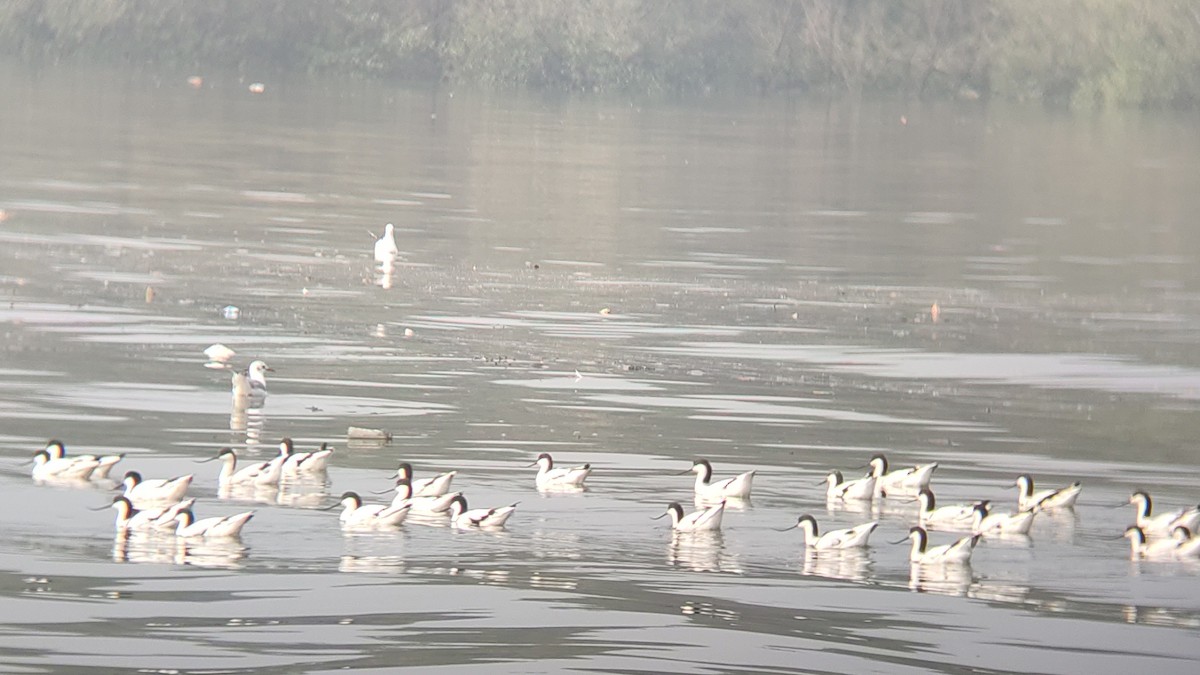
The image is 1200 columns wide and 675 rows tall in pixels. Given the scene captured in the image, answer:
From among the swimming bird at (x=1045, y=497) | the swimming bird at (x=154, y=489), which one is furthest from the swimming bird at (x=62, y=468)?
the swimming bird at (x=1045, y=497)

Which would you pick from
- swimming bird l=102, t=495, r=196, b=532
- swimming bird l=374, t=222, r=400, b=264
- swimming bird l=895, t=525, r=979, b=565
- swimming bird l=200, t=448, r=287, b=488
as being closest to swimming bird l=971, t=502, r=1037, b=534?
swimming bird l=895, t=525, r=979, b=565

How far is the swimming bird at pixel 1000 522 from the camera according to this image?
41.2 ft

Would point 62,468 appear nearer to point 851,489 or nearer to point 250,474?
point 250,474

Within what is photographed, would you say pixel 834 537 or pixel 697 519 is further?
pixel 697 519

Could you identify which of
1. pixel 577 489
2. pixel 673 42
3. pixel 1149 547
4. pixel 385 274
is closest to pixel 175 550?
pixel 577 489

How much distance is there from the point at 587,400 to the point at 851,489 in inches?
132

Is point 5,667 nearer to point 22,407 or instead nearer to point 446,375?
A: point 22,407

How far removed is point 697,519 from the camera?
12.4 m

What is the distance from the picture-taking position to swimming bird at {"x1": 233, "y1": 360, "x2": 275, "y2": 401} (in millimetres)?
15422

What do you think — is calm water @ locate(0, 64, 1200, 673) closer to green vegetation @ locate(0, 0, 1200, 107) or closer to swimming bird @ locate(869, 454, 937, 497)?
swimming bird @ locate(869, 454, 937, 497)

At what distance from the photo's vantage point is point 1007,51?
77.9 meters

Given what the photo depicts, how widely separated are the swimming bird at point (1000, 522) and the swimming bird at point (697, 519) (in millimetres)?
1537

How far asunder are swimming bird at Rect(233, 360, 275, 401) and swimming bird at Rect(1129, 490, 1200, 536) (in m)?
6.34

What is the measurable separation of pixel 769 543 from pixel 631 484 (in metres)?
1.47
